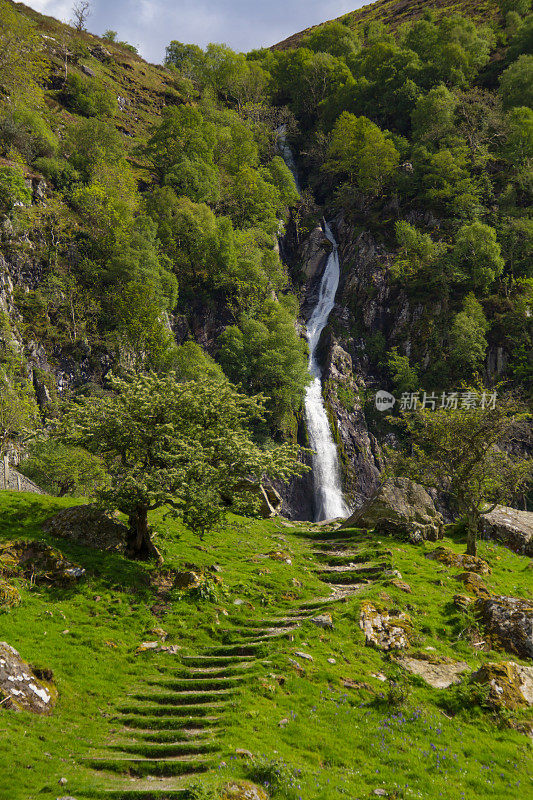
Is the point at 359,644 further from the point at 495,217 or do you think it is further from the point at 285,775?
the point at 495,217

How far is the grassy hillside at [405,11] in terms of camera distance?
102 meters

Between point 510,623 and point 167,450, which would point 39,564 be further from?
point 510,623

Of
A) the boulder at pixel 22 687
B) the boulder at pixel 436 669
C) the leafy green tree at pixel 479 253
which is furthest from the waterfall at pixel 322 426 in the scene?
the boulder at pixel 22 687

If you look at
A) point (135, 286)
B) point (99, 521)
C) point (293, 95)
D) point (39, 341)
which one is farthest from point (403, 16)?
point (99, 521)

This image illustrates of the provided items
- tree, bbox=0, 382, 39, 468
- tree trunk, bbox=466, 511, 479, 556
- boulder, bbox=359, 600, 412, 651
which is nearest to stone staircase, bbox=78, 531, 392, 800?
boulder, bbox=359, 600, 412, 651

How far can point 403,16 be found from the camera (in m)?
129

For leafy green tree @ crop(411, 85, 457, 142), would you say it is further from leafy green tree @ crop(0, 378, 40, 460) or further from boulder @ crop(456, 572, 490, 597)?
boulder @ crop(456, 572, 490, 597)

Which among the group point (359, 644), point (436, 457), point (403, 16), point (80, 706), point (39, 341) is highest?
point (403, 16)

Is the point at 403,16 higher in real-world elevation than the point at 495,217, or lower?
higher

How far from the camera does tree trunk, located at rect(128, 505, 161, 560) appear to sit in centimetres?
1966

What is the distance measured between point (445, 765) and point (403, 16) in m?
175

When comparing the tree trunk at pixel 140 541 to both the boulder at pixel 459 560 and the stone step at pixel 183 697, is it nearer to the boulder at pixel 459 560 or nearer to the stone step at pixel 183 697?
the stone step at pixel 183 697

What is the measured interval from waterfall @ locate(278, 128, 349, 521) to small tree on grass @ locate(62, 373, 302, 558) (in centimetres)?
2455

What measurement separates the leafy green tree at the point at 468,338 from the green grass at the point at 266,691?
38.3 metres
